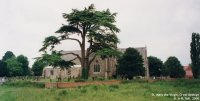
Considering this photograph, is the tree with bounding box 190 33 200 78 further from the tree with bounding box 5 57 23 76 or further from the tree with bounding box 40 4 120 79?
the tree with bounding box 5 57 23 76

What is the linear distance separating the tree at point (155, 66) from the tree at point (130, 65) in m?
26.1

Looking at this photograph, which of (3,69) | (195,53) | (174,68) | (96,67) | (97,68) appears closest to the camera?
(195,53)

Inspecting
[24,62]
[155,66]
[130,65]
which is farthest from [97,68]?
[24,62]

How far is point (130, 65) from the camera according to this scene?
6556 centimetres

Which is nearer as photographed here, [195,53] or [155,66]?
[195,53]

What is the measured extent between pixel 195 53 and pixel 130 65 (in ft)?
48.2

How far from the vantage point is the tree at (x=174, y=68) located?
9488cm

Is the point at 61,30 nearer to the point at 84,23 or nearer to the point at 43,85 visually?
the point at 84,23

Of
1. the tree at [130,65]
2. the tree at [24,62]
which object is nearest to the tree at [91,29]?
the tree at [130,65]

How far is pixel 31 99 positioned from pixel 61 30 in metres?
23.1

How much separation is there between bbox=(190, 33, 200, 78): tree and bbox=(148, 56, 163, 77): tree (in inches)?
969

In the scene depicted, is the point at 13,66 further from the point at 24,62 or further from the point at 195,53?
the point at 195,53

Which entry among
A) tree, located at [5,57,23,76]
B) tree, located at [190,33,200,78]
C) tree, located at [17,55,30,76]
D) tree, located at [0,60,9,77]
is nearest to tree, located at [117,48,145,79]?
tree, located at [190,33,200,78]

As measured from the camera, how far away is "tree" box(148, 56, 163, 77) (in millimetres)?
93250
